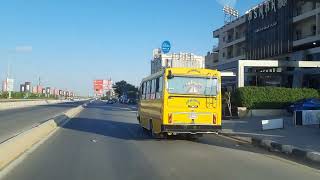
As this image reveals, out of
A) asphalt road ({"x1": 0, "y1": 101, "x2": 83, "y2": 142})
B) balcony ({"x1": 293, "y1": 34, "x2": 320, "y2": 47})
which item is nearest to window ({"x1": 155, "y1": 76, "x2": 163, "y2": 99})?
asphalt road ({"x1": 0, "y1": 101, "x2": 83, "y2": 142})

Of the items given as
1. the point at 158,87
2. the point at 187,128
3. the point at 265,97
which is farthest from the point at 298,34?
the point at 187,128

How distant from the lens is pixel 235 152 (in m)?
16.2

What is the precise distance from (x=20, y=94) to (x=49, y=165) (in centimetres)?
15013

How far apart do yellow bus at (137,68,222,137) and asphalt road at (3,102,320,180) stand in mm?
736

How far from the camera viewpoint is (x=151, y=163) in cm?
1302

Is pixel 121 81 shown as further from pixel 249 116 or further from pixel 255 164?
pixel 255 164

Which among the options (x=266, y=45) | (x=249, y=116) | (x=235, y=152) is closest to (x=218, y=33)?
(x=266, y=45)

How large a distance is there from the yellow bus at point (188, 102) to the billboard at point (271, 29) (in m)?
47.9

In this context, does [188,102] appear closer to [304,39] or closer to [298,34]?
[304,39]

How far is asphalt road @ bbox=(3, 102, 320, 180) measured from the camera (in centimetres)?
1100

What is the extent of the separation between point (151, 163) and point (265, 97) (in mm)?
28021

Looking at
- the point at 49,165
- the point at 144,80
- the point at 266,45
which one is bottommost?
the point at 49,165

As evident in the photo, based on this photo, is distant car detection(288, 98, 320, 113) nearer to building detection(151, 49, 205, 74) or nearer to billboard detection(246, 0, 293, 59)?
building detection(151, 49, 205, 74)

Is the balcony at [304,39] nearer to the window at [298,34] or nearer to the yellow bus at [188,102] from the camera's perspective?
the window at [298,34]
